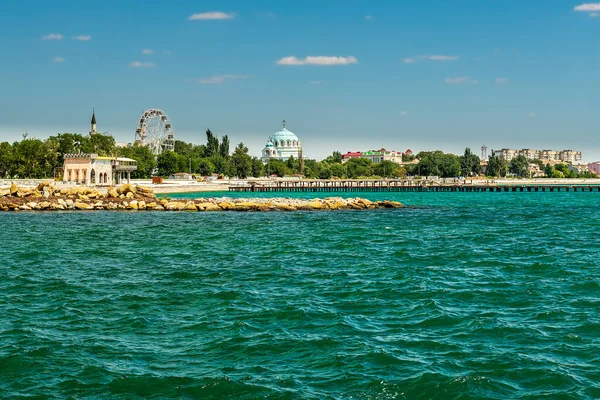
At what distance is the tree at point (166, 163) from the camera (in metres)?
131

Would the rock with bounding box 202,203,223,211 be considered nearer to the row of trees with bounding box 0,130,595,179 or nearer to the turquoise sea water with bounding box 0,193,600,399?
the turquoise sea water with bounding box 0,193,600,399

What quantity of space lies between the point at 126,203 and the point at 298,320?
150ft

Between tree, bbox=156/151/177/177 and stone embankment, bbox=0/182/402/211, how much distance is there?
6528cm

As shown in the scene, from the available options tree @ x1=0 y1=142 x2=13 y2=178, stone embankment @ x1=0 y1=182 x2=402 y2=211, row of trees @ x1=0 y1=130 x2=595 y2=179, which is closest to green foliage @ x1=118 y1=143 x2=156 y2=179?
row of trees @ x1=0 y1=130 x2=595 y2=179

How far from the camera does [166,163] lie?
132m

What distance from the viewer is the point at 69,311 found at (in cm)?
1759

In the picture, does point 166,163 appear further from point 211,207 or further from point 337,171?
point 211,207

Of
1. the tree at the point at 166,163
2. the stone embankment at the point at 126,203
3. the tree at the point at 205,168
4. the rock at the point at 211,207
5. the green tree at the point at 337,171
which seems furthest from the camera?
the green tree at the point at 337,171

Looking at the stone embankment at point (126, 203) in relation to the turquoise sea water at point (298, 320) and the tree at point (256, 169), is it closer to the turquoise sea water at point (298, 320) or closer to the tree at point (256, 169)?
the turquoise sea water at point (298, 320)

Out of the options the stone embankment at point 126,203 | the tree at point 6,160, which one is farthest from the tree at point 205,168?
the stone embankment at point 126,203

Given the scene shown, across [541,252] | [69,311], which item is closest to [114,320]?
[69,311]

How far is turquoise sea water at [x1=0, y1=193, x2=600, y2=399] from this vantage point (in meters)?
12.4

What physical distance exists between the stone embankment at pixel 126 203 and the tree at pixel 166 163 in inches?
2570

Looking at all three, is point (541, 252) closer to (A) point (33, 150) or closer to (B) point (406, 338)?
(B) point (406, 338)
